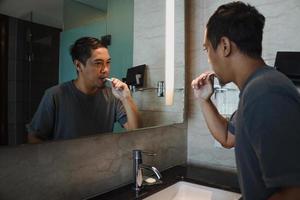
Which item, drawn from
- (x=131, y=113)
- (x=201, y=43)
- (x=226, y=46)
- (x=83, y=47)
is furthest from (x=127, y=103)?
(x=201, y=43)

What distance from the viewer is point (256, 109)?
2.01ft

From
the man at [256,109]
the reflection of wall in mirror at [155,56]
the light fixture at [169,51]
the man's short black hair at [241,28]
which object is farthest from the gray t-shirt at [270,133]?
the light fixture at [169,51]

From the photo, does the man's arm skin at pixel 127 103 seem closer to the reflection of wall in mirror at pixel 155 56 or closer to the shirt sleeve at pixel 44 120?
the reflection of wall in mirror at pixel 155 56

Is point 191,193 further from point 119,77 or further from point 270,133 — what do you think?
point 270,133

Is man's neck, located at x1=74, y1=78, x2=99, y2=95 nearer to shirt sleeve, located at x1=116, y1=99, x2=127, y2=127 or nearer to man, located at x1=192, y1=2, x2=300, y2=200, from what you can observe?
shirt sleeve, located at x1=116, y1=99, x2=127, y2=127

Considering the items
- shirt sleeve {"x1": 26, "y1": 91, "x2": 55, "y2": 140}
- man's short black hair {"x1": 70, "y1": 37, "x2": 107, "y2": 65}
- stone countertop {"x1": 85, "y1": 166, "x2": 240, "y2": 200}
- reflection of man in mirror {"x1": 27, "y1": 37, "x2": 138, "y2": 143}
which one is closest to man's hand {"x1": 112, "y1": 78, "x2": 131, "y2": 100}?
reflection of man in mirror {"x1": 27, "y1": 37, "x2": 138, "y2": 143}

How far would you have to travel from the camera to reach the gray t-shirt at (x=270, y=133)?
22.6 inches

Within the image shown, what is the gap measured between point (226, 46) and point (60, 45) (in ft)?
1.88

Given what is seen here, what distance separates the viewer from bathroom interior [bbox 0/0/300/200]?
83 cm

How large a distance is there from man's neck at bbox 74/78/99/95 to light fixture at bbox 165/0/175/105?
550mm

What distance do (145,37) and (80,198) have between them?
33.8 inches

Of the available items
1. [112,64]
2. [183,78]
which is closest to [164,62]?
[183,78]

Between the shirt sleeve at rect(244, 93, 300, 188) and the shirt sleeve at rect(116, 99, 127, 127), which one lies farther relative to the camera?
the shirt sleeve at rect(116, 99, 127, 127)

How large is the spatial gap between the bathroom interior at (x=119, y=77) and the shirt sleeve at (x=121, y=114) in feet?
0.12
